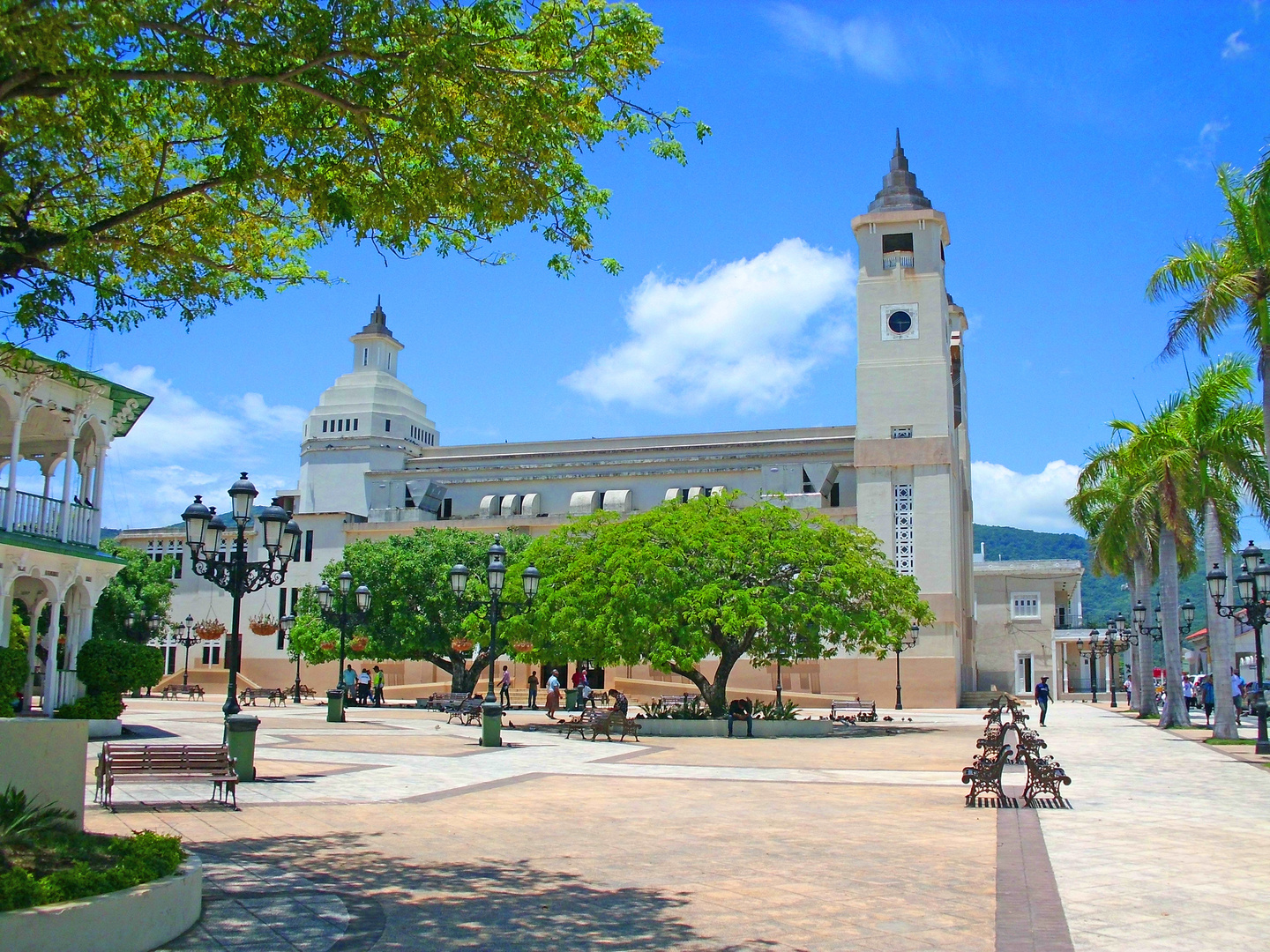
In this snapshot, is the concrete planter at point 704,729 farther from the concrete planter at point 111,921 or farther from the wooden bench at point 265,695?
the wooden bench at point 265,695

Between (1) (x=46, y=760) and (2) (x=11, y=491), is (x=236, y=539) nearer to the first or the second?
(2) (x=11, y=491)

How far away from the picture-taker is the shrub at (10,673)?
19.8m

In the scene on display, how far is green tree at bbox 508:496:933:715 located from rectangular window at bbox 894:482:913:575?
23152mm

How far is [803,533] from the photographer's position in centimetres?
3161

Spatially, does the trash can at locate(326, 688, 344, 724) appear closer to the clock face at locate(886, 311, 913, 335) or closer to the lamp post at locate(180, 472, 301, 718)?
the lamp post at locate(180, 472, 301, 718)

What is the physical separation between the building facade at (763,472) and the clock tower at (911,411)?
0.23 ft

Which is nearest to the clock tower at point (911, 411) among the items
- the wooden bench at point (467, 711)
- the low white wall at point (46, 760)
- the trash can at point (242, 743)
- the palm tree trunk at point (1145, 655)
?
the palm tree trunk at point (1145, 655)

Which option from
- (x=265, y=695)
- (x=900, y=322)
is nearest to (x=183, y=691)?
(x=265, y=695)

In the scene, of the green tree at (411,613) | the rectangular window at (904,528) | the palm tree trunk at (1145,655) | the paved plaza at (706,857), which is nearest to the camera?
the paved plaza at (706,857)

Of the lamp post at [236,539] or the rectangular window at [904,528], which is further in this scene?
the rectangular window at [904,528]

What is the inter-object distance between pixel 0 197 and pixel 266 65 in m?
2.39

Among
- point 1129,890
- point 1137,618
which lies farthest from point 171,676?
point 1129,890

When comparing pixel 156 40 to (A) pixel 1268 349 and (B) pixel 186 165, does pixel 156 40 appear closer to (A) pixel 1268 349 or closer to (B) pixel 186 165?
(B) pixel 186 165

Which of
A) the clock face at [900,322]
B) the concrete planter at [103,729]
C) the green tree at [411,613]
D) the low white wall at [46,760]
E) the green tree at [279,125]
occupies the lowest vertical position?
the concrete planter at [103,729]
